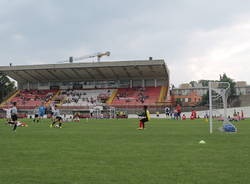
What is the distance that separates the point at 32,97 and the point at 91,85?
45.2 feet

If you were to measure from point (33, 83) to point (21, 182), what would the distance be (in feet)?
249

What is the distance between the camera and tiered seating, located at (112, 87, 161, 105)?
63537 mm

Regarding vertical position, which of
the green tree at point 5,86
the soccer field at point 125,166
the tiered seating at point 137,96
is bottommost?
the soccer field at point 125,166

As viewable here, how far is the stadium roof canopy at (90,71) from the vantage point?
6318 cm

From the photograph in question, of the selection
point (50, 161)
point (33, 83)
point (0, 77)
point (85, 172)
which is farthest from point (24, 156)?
point (0, 77)

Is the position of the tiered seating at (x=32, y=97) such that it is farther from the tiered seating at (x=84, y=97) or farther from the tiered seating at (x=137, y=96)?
the tiered seating at (x=137, y=96)

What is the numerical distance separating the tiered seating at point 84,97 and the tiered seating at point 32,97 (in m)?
3.28

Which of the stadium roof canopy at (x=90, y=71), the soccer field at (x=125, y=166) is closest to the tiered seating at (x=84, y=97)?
the stadium roof canopy at (x=90, y=71)

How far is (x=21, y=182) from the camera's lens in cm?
577

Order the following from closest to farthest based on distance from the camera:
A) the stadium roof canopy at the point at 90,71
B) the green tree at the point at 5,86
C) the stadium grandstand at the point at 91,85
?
the stadium grandstand at the point at 91,85 → the stadium roof canopy at the point at 90,71 → the green tree at the point at 5,86

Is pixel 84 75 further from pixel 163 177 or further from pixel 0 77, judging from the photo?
pixel 163 177

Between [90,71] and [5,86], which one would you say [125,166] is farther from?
[5,86]

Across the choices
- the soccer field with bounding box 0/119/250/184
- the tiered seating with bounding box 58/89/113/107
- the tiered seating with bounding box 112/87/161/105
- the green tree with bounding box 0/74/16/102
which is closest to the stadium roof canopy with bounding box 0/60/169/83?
the tiered seating with bounding box 112/87/161/105

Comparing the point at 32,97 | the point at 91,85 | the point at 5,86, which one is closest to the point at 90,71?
the point at 91,85
